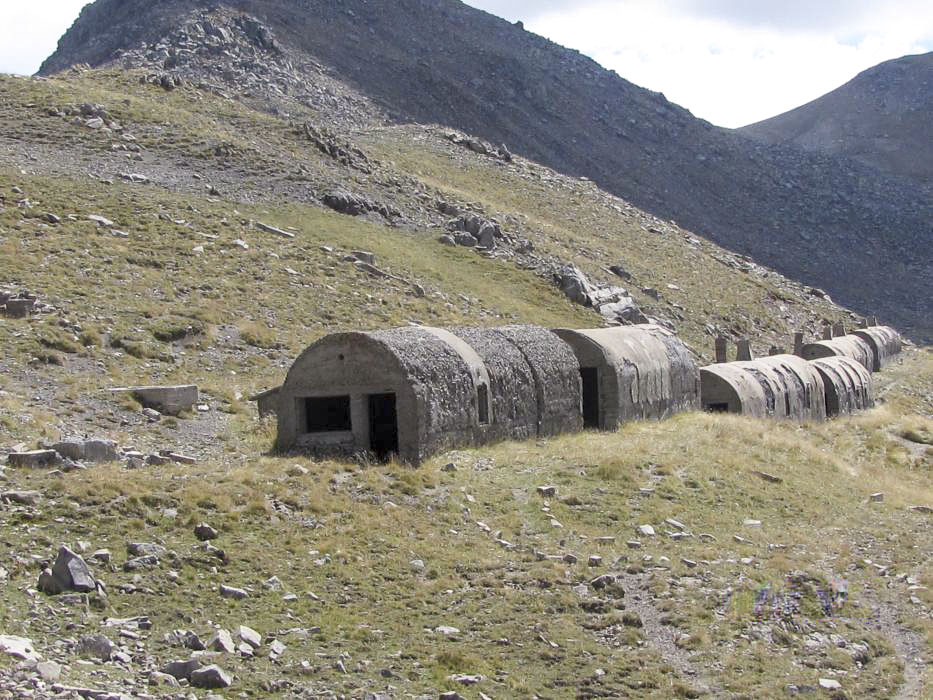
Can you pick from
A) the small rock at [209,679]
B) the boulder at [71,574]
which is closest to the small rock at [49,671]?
the small rock at [209,679]

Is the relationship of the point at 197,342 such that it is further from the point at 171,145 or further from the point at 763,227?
the point at 763,227

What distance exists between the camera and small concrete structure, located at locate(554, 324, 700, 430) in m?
28.6

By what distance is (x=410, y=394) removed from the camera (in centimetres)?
2192

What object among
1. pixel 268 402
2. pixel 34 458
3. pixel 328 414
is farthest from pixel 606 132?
pixel 34 458

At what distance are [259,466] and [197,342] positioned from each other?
12.3 metres

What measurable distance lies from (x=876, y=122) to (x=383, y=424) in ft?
406

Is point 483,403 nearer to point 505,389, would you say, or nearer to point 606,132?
point 505,389

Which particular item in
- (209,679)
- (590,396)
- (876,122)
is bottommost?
(209,679)

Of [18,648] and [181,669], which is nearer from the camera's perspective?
[18,648]

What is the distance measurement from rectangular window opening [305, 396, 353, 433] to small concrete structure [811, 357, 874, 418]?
2045cm

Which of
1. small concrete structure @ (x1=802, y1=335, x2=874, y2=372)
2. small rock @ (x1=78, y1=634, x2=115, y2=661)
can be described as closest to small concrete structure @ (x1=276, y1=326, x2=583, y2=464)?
small rock @ (x1=78, y1=634, x2=115, y2=661)

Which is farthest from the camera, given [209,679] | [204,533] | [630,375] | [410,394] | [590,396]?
[630,375]

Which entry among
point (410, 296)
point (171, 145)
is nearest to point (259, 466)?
point (410, 296)

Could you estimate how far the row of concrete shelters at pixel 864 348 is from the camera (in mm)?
49750
